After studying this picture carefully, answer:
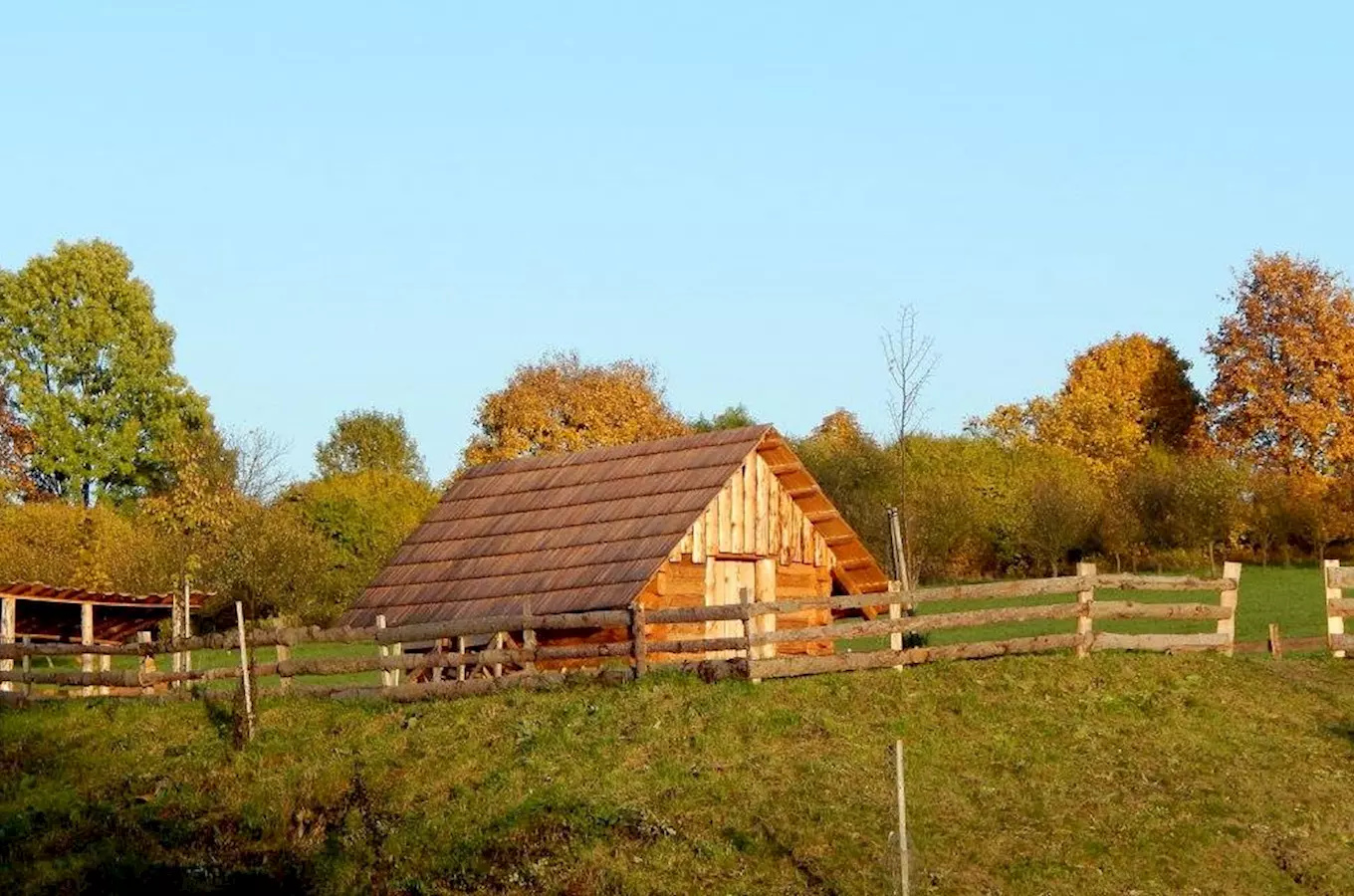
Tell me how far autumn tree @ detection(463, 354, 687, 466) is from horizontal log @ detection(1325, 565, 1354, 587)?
176 feet

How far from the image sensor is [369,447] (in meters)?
99.2

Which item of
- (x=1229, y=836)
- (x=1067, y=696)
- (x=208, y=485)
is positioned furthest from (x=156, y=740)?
(x=208, y=485)

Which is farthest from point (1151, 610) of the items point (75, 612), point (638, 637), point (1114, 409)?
point (1114, 409)

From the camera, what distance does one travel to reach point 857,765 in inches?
857

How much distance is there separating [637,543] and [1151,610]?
364 inches

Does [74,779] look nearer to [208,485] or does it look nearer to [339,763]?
[339,763]

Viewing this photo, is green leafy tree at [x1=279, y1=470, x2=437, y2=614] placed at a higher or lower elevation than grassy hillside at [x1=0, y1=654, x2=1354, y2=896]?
higher

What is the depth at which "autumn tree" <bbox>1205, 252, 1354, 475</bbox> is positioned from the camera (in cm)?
7288

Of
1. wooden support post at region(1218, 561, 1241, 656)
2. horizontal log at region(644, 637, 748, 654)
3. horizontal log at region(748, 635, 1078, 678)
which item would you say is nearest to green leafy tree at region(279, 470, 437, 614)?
horizontal log at region(644, 637, 748, 654)

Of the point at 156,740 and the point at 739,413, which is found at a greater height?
the point at 739,413

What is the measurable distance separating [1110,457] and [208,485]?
129 ft

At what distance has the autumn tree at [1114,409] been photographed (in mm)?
Answer: 84562

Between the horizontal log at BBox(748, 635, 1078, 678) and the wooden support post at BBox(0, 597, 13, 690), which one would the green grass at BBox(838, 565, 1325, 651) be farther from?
the wooden support post at BBox(0, 597, 13, 690)

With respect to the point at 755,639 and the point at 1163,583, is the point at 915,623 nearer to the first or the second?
the point at 755,639
